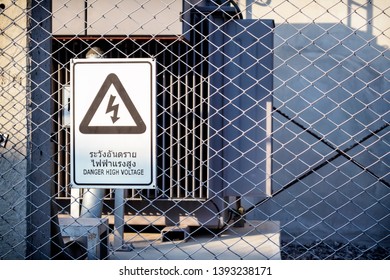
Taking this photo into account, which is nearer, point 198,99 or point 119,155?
point 119,155

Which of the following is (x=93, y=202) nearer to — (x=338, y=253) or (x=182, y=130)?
(x=182, y=130)

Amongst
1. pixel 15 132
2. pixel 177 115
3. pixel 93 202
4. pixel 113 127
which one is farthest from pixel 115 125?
pixel 177 115

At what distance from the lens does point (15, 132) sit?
11.2ft

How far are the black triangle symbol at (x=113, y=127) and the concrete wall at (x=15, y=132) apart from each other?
0.44 metres

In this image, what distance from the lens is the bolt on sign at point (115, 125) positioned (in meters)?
3.15

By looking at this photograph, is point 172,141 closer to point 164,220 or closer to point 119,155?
point 164,220

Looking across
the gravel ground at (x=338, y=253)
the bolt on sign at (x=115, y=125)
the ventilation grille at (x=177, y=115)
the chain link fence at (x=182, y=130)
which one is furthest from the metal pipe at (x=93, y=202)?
the gravel ground at (x=338, y=253)

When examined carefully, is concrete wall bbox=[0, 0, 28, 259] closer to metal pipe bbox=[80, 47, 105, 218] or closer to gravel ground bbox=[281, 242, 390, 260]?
metal pipe bbox=[80, 47, 105, 218]

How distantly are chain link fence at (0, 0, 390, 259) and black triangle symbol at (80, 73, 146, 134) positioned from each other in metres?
0.03

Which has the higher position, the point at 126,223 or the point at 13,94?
the point at 13,94

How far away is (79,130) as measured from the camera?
10.5 ft

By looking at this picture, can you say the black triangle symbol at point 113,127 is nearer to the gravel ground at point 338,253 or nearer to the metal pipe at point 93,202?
the metal pipe at point 93,202
